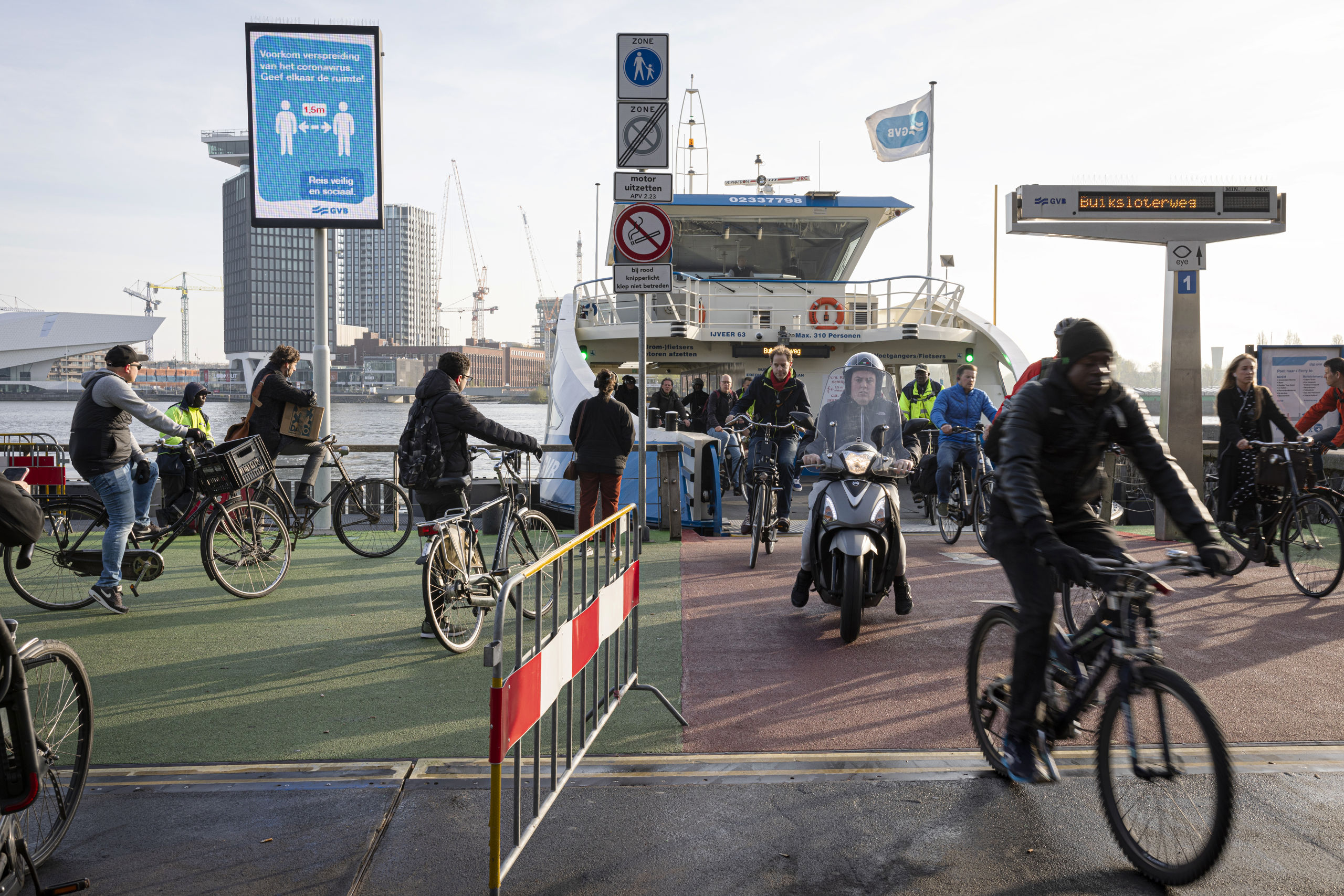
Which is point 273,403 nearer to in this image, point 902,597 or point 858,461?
point 858,461

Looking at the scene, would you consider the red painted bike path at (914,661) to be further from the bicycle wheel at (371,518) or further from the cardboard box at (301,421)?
the cardboard box at (301,421)

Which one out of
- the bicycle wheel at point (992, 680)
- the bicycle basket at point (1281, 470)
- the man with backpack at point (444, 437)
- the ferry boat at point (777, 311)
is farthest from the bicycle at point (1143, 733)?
the ferry boat at point (777, 311)

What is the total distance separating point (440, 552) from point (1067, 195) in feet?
23.0

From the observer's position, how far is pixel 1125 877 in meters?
2.91

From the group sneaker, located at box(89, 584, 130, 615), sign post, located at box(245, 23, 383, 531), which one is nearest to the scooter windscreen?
sneaker, located at box(89, 584, 130, 615)

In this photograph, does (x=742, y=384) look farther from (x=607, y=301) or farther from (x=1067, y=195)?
(x=1067, y=195)

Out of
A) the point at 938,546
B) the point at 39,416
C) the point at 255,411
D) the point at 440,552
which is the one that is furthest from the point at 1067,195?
the point at 39,416

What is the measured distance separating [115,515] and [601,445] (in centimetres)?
365

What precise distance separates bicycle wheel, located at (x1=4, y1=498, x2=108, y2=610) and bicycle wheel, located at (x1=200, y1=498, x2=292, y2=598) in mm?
700

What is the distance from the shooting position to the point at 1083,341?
3.28 m

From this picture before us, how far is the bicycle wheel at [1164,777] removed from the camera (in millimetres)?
2660

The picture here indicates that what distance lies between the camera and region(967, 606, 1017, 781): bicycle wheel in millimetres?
3549

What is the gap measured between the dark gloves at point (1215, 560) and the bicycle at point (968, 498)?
647 cm

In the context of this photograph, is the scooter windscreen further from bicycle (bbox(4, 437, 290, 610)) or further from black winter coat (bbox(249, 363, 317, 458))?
black winter coat (bbox(249, 363, 317, 458))
